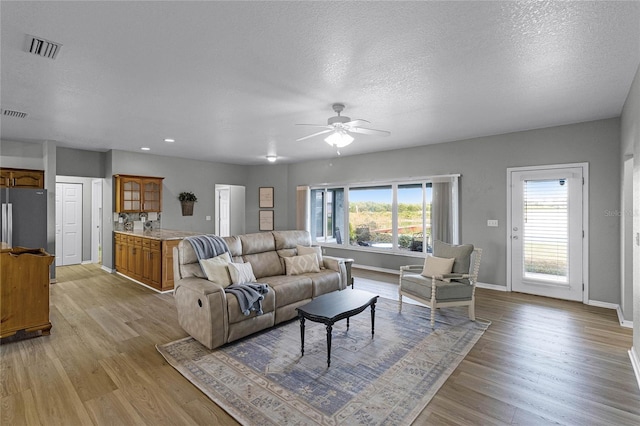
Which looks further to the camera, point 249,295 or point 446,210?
point 446,210

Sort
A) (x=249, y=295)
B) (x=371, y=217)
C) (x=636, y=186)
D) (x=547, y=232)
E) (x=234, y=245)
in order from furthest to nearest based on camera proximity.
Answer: (x=371, y=217) < (x=547, y=232) < (x=234, y=245) < (x=249, y=295) < (x=636, y=186)

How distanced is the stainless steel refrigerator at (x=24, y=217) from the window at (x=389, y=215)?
5.28m

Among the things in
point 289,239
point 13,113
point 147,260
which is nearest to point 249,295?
point 289,239

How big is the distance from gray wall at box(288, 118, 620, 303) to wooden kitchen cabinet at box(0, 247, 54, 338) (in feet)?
17.7

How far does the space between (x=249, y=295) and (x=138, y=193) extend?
16.1 ft

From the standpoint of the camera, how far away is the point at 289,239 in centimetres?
473

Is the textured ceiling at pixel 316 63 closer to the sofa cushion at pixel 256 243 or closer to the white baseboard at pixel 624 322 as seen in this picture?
the sofa cushion at pixel 256 243

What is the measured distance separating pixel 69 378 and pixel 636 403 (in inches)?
170

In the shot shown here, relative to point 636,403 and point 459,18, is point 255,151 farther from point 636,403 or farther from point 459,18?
point 636,403

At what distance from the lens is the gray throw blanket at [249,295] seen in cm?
314

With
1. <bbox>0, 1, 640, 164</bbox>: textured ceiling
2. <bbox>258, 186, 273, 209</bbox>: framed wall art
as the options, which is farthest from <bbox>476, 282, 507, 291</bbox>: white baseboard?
<bbox>258, 186, 273, 209</bbox>: framed wall art

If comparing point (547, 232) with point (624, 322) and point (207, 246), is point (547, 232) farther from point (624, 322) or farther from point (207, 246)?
point (207, 246)

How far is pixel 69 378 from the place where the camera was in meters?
2.53

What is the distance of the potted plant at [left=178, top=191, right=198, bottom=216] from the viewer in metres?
7.45
